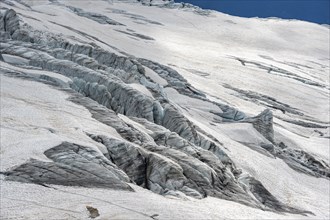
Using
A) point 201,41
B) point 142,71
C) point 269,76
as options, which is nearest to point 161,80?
point 142,71

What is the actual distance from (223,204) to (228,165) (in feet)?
27.3

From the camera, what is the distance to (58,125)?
26703 millimetres

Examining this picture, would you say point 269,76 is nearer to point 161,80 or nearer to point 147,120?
point 161,80

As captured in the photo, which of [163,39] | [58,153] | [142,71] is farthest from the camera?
[163,39]

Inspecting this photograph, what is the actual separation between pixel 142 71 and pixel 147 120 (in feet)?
74.5

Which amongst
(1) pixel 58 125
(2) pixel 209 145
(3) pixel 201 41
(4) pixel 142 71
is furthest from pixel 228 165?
(3) pixel 201 41

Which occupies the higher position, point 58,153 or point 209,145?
point 58,153

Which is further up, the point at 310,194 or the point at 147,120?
the point at 147,120

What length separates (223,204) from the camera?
942 inches

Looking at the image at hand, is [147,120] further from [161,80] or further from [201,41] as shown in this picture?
[201,41]

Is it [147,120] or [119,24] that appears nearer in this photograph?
[147,120]

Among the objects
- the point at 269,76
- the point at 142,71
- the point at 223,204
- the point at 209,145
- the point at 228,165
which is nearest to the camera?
the point at 223,204

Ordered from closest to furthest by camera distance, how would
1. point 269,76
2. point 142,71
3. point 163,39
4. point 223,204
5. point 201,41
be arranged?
1. point 223,204
2. point 142,71
3. point 269,76
4. point 163,39
5. point 201,41

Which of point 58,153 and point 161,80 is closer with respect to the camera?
point 58,153
